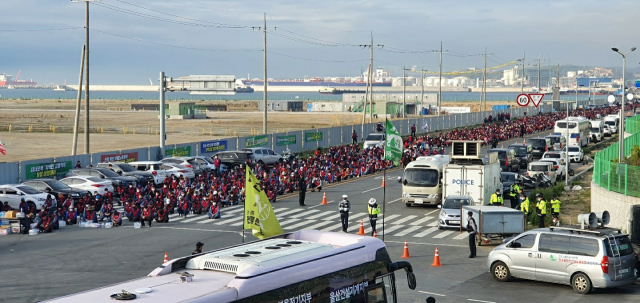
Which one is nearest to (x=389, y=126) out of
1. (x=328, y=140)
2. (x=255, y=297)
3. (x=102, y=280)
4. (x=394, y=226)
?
(x=394, y=226)

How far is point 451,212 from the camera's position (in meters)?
27.9

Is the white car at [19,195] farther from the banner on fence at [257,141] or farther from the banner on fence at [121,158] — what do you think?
the banner on fence at [257,141]

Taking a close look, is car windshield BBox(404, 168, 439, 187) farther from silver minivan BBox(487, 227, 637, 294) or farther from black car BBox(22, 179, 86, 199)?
black car BBox(22, 179, 86, 199)

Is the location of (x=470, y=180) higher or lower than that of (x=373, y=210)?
higher

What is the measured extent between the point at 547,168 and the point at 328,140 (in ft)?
80.0

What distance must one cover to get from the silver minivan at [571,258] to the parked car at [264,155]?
30.3 m

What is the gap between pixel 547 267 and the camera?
18500mm

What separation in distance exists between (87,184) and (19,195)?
15.1 ft

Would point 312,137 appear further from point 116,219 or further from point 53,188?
point 116,219

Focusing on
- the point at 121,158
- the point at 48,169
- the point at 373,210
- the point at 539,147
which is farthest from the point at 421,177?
the point at 539,147

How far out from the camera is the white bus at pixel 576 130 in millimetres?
58875

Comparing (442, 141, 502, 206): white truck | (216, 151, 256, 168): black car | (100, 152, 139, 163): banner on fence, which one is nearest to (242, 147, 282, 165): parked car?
(216, 151, 256, 168): black car

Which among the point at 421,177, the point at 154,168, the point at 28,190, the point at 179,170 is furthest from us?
the point at 179,170

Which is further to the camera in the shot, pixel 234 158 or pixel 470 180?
pixel 234 158
